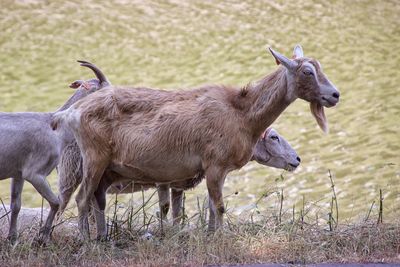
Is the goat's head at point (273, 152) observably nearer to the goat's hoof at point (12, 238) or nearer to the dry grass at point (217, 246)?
the dry grass at point (217, 246)

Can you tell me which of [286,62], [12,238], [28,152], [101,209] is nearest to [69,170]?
[28,152]

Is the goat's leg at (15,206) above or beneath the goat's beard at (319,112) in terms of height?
beneath

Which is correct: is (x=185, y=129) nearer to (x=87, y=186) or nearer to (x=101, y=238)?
(x=87, y=186)

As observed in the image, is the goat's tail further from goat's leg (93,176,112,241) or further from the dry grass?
the dry grass

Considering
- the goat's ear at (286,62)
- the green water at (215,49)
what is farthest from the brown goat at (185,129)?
the green water at (215,49)

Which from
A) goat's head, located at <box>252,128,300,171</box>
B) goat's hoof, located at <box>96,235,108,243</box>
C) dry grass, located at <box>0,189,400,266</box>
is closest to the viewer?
dry grass, located at <box>0,189,400,266</box>

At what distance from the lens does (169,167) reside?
26.7ft

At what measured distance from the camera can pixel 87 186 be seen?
8.24 metres

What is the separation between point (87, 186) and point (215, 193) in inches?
42.1

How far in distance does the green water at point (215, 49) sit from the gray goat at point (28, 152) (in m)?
7.75

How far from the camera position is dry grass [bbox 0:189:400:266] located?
24.8ft

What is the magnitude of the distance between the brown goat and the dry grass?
25 cm

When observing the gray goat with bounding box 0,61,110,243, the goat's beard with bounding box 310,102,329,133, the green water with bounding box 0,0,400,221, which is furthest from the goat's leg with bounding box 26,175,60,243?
the green water with bounding box 0,0,400,221

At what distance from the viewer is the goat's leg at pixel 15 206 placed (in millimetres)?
8262
